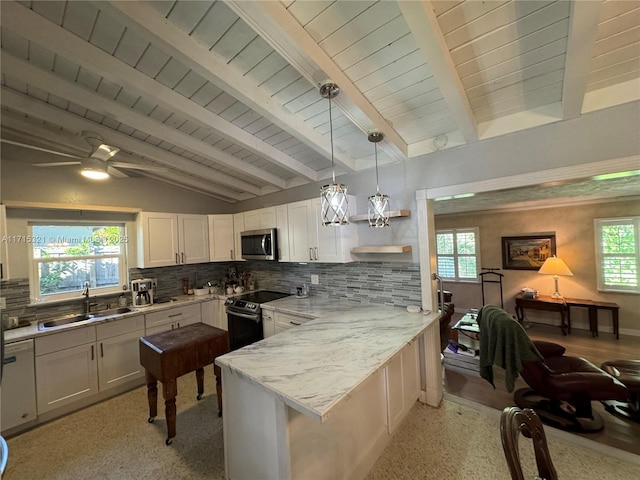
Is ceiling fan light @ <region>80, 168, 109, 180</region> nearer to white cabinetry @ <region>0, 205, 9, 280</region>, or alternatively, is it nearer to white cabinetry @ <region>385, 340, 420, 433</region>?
white cabinetry @ <region>0, 205, 9, 280</region>

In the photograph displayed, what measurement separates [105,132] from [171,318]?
222 cm

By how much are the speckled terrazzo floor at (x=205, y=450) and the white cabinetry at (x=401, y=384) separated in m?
0.14

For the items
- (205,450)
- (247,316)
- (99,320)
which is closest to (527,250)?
(247,316)

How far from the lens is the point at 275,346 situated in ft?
5.96

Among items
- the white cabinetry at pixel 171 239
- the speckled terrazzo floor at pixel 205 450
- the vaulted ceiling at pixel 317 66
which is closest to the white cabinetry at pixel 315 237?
the vaulted ceiling at pixel 317 66

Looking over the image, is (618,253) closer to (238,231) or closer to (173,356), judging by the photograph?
(238,231)

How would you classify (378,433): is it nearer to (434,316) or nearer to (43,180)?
(434,316)

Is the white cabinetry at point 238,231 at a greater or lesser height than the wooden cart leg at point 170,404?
greater

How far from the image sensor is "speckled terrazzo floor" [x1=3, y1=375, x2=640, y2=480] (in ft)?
5.91

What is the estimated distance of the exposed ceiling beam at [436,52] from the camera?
1.15 m

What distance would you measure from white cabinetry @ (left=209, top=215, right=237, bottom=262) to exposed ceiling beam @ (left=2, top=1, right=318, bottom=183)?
1.94 m

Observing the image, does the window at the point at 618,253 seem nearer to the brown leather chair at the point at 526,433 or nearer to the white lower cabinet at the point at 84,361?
the brown leather chair at the point at 526,433

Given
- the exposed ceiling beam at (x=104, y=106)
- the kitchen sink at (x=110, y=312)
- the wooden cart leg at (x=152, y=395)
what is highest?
the exposed ceiling beam at (x=104, y=106)

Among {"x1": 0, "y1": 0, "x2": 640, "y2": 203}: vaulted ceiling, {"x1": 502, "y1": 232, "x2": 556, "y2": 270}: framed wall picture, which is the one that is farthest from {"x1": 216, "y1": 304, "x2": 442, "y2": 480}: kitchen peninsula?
{"x1": 502, "y1": 232, "x2": 556, "y2": 270}: framed wall picture
